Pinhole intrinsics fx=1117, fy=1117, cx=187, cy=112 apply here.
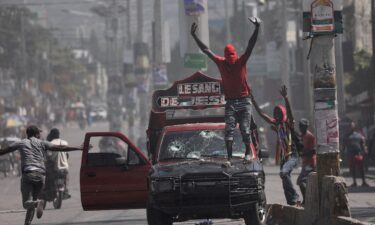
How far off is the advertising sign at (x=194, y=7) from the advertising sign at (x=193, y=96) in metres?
11.6

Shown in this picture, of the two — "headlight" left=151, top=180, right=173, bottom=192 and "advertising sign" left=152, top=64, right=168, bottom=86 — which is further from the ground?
"advertising sign" left=152, top=64, right=168, bottom=86

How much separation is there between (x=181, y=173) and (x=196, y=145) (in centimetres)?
146

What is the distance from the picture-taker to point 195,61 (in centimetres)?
3125

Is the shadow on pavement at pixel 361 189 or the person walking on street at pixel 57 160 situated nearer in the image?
the person walking on street at pixel 57 160

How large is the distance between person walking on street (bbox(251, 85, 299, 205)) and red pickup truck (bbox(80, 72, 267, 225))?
0.79m

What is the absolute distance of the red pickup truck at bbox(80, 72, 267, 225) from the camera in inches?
563

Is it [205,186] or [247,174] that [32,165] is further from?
[247,174]

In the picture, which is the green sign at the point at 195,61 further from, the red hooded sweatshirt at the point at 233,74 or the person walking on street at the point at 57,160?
the red hooded sweatshirt at the point at 233,74

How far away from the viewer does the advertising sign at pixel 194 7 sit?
1214 inches

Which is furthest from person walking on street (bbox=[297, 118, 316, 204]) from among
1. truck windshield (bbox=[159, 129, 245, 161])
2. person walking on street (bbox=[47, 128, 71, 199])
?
person walking on street (bbox=[47, 128, 71, 199])

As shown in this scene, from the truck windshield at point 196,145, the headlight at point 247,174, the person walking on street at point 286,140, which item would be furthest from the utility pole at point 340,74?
the headlight at point 247,174

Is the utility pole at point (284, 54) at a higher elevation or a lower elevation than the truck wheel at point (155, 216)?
higher

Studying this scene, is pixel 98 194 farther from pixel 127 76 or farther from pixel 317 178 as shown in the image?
pixel 127 76

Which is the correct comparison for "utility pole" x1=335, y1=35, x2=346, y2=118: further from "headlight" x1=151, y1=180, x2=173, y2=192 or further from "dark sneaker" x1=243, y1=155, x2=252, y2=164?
"headlight" x1=151, y1=180, x2=173, y2=192
